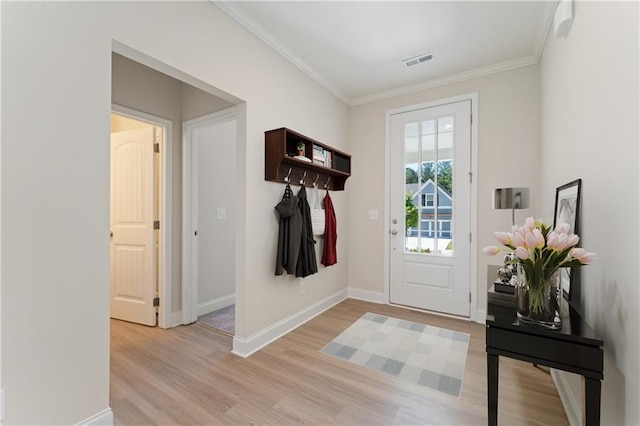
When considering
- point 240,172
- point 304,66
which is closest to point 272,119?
point 240,172

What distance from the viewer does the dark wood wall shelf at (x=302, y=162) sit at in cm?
243

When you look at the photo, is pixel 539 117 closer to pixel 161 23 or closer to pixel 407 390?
pixel 407 390

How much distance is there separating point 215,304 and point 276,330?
1.20m

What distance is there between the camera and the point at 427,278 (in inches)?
131

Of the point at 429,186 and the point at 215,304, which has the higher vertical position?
the point at 429,186

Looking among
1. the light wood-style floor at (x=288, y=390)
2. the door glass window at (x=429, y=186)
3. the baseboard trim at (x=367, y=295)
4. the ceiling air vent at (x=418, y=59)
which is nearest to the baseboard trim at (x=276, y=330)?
the light wood-style floor at (x=288, y=390)

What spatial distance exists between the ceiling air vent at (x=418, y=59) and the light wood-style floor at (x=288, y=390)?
2.77 meters

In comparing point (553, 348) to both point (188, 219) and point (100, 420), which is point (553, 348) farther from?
point (188, 219)

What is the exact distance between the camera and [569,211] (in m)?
1.70

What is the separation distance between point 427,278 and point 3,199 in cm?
349

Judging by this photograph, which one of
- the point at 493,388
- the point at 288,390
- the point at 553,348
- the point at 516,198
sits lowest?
the point at 288,390

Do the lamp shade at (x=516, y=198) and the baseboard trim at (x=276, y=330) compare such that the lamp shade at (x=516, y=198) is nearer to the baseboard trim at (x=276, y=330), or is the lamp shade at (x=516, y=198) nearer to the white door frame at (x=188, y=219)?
the baseboard trim at (x=276, y=330)

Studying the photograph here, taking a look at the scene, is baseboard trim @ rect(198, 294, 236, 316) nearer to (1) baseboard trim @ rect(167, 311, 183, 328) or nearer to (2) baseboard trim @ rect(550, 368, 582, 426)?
(1) baseboard trim @ rect(167, 311, 183, 328)

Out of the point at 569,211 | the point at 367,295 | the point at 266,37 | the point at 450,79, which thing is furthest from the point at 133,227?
the point at 450,79
